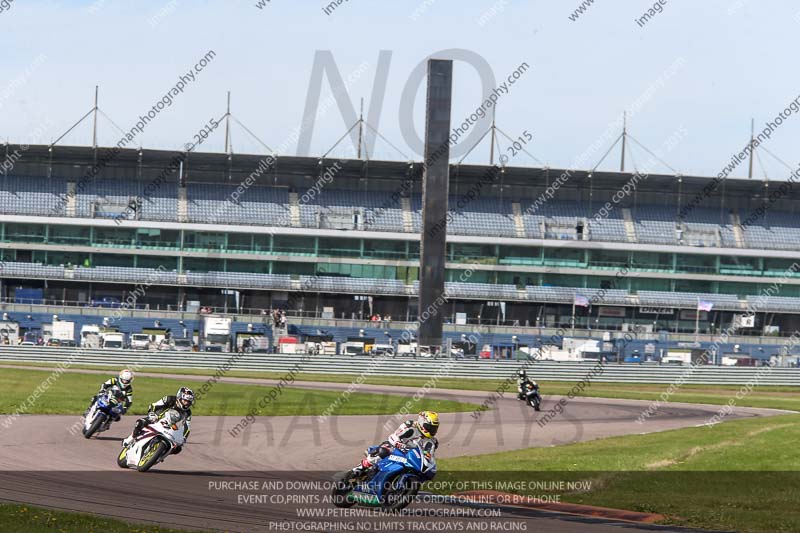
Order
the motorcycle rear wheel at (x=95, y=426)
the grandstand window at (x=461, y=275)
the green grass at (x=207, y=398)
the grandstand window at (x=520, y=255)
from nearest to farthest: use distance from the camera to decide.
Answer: the motorcycle rear wheel at (x=95, y=426)
the green grass at (x=207, y=398)
the grandstand window at (x=461, y=275)
the grandstand window at (x=520, y=255)

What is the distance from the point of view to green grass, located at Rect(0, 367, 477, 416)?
115 feet

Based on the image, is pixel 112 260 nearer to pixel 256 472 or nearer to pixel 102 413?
pixel 102 413

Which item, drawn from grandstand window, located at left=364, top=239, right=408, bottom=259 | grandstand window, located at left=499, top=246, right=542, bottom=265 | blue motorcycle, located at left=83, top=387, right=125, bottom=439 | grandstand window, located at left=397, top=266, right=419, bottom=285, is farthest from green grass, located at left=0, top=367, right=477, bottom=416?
grandstand window, located at left=499, top=246, right=542, bottom=265

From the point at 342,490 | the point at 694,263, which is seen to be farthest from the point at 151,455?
the point at 694,263

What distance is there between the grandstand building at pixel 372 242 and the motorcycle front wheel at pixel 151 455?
6488 centimetres

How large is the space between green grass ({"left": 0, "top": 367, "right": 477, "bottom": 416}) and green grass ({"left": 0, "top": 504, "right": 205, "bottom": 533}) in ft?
56.6

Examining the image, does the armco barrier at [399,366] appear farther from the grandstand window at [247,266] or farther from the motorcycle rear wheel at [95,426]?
the motorcycle rear wheel at [95,426]

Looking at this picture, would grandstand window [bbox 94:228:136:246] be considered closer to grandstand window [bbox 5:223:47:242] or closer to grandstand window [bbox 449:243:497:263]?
grandstand window [bbox 5:223:47:242]

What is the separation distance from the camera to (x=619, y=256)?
297ft

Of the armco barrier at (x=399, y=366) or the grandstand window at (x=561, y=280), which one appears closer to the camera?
the armco barrier at (x=399, y=366)

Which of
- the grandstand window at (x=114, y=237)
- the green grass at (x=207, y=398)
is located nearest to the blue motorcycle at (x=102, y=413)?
the green grass at (x=207, y=398)

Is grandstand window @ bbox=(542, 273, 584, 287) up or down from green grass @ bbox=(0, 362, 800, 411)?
up

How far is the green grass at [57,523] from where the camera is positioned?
1373 centimetres

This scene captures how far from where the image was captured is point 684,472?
23578mm
